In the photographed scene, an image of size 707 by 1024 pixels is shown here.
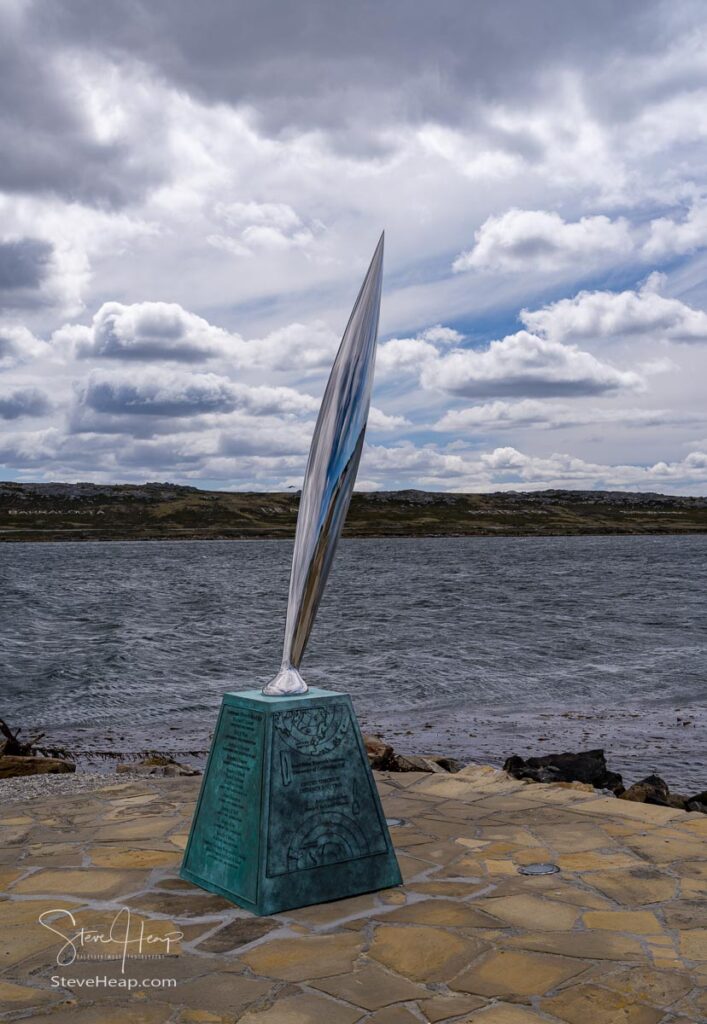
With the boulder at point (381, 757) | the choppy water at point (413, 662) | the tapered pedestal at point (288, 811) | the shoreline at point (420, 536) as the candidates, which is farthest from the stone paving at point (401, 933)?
the shoreline at point (420, 536)

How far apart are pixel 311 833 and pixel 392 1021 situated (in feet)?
4.73

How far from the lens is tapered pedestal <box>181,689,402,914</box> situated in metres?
5.00

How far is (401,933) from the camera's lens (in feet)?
15.2

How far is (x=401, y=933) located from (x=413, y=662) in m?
18.4

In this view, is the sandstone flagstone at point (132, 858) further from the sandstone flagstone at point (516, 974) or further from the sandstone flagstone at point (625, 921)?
the sandstone flagstone at point (625, 921)

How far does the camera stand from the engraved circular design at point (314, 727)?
5.15 meters

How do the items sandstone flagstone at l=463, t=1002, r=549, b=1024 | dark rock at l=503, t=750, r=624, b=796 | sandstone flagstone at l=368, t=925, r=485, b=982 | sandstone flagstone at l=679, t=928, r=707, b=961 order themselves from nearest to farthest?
sandstone flagstone at l=463, t=1002, r=549, b=1024 < sandstone flagstone at l=368, t=925, r=485, b=982 < sandstone flagstone at l=679, t=928, r=707, b=961 < dark rock at l=503, t=750, r=624, b=796

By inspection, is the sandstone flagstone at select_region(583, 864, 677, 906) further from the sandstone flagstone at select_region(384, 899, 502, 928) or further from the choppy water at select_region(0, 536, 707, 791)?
the choppy water at select_region(0, 536, 707, 791)

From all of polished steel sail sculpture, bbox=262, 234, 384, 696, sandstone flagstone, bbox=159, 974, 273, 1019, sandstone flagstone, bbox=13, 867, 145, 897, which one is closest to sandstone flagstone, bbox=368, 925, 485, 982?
sandstone flagstone, bbox=159, 974, 273, 1019

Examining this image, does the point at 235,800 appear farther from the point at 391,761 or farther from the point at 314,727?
the point at 391,761

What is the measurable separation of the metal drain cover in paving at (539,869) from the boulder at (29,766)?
5.33m

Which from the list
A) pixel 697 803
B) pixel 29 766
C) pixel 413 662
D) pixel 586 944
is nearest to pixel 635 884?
pixel 586 944

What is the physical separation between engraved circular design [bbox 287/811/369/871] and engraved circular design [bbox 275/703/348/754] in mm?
370

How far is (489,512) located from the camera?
15262cm
